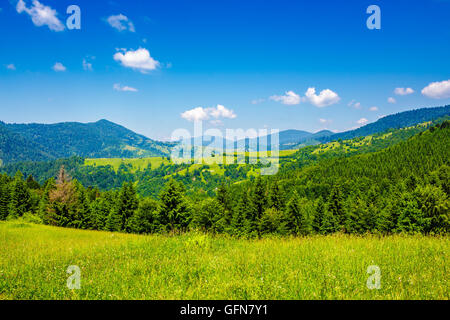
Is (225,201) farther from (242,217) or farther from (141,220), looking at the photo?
(141,220)

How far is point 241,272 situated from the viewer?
608cm

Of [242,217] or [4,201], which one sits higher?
[4,201]

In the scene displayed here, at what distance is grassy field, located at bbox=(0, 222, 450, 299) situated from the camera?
16.2 ft

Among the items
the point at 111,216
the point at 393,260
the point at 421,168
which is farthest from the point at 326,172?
the point at 393,260

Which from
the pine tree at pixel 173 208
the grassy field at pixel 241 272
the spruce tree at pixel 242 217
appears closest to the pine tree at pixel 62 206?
the pine tree at pixel 173 208

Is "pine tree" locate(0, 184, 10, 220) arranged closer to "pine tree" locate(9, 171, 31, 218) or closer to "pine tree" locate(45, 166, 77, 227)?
"pine tree" locate(9, 171, 31, 218)

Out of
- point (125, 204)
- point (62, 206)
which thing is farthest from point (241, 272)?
point (62, 206)

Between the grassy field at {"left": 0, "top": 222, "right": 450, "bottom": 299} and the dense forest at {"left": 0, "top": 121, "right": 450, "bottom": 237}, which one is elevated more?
the grassy field at {"left": 0, "top": 222, "right": 450, "bottom": 299}

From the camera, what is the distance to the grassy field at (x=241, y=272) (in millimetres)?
4926

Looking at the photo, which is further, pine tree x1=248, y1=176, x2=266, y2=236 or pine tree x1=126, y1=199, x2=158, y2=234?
pine tree x1=248, y1=176, x2=266, y2=236

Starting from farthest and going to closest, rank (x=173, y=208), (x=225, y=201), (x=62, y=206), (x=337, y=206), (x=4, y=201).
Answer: (x=337, y=206)
(x=4, y=201)
(x=225, y=201)
(x=62, y=206)
(x=173, y=208)

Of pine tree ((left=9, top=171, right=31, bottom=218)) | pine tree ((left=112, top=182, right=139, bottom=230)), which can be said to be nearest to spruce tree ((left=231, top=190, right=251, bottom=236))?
pine tree ((left=112, top=182, right=139, bottom=230))

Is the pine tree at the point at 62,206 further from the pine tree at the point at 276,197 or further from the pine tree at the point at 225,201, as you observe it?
the pine tree at the point at 276,197

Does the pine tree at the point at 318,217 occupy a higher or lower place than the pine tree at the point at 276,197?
lower
